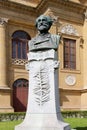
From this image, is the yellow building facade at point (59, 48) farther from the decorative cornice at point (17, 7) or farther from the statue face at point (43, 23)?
the statue face at point (43, 23)

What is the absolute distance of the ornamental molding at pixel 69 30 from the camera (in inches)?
1073

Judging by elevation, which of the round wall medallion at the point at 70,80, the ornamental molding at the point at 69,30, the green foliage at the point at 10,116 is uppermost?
the ornamental molding at the point at 69,30

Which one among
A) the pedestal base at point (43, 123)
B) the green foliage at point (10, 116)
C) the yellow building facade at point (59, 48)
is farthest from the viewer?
the yellow building facade at point (59, 48)

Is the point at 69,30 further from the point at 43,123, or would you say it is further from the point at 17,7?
the point at 43,123

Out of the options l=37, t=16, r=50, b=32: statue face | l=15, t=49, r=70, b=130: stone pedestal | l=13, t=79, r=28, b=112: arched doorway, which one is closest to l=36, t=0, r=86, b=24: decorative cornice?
l=13, t=79, r=28, b=112: arched doorway

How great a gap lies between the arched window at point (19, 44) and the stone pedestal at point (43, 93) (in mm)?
16654

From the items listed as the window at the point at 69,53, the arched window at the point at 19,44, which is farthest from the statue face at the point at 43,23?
the window at the point at 69,53

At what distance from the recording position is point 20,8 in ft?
88.2

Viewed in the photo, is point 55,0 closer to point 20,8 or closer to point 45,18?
point 20,8

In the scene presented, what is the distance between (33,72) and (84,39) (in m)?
18.9

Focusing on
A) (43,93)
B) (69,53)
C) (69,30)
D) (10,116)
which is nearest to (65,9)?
(69,30)

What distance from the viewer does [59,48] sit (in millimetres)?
26797

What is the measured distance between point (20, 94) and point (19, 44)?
4379 mm

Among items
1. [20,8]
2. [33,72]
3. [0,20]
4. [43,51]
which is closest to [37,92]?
[33,72]
